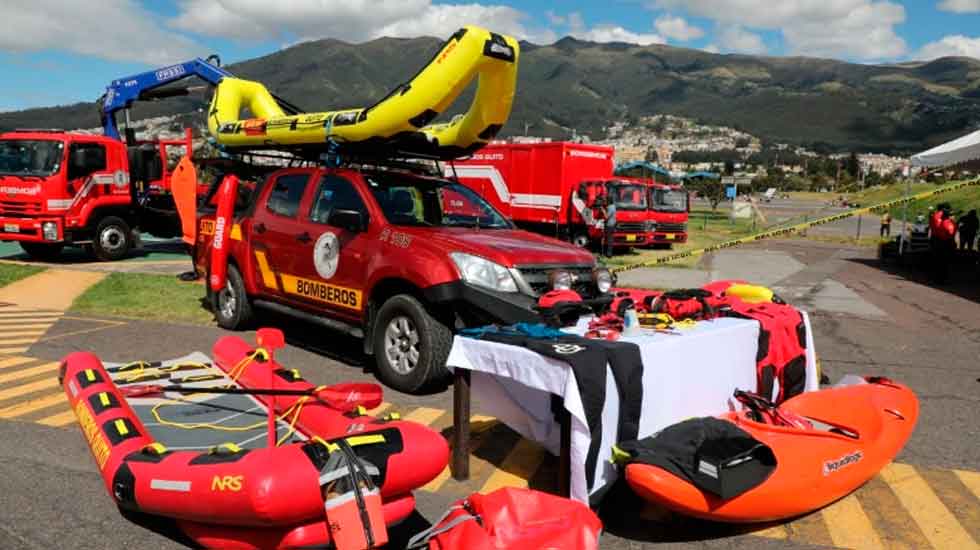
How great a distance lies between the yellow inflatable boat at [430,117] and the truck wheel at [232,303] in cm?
175

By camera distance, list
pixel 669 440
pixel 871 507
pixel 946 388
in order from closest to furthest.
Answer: pixel 669 440 → pixel 871 507 → pixel 946 388

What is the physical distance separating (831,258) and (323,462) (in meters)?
20.7

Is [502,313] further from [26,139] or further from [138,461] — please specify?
[26,139]

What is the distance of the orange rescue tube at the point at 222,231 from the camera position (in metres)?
8.50

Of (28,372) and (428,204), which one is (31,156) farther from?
(428,204)

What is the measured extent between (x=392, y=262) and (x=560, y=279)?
58.8 inches

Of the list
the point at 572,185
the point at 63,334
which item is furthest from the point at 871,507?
the point at 572,185

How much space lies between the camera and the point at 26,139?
14.5 m

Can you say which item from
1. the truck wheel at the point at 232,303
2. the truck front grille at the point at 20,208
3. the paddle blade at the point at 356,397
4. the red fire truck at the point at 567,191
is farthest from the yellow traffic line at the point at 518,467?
the red fire truck at the point at 567,191

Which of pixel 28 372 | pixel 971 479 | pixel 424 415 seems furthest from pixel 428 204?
pixel 971 479

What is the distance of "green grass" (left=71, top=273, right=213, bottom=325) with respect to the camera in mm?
9922

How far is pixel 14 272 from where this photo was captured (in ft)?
43.4

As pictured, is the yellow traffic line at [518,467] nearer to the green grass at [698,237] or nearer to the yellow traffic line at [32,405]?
the yellow traffic line at [32,405]

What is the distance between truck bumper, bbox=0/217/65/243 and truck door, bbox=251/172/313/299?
886 cm
